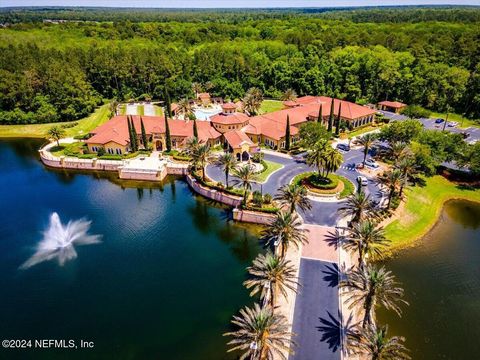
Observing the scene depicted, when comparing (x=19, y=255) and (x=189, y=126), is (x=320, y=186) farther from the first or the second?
(x=19, y=255)

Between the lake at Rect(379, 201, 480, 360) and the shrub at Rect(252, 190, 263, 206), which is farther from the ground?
the shrub at Rect(252, 190, 263, 206)

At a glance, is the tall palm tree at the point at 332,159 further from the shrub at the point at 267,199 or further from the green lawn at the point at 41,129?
the green lawn at the point at 41,129

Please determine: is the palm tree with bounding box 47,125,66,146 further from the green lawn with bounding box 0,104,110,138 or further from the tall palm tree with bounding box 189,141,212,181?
the tall palm tree with bounding box 189,141,212,181

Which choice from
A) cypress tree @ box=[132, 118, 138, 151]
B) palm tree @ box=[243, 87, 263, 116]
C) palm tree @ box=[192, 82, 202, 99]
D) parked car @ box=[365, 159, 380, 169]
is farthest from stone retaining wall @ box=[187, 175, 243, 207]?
palm tree @ box=[192, 82, 202, 99]

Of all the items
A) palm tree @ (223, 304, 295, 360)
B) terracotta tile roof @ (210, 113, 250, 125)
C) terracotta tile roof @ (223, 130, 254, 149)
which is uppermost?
palm tree @ (223, 304, 295, 360)

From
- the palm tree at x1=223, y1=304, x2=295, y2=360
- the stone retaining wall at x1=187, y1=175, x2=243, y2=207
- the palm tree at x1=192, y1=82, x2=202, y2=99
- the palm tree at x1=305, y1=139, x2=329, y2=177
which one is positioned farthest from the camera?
the palm tree at x1=192, y1=82, x2=202, y2=99

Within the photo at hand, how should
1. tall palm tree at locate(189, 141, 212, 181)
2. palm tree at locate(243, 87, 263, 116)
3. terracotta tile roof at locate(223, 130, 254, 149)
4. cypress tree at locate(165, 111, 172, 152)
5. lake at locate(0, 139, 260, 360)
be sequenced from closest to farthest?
lake at locate(0, 139, 260, 360) < tall palm tree at locate(189, 141, 212, 181) < terracotta tile roof at locate(223, 130, 254, 149) < cypress tree at locate(165, 111, 172, 152) < palm tree at locate(243, 87, 263, 116)
